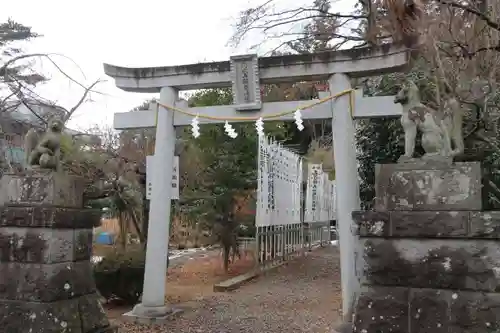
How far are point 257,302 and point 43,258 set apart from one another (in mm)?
5077

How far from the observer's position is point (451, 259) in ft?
13.0

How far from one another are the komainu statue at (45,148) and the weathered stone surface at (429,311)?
4.17 m

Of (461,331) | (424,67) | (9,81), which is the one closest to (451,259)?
(461,331)

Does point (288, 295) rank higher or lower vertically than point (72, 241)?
lower

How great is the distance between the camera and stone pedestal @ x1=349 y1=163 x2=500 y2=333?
3.87 metres

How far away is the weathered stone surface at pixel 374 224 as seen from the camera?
4160 mm

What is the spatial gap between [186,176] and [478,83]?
11.6 meters

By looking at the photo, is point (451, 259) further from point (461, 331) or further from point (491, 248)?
point (461, 331)

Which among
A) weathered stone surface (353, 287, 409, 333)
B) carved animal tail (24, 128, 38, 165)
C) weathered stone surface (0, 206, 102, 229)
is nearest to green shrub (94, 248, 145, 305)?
weathered stone surface (0, 206, 102, 229)

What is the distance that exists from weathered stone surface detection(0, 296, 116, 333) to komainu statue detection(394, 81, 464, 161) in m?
3.94

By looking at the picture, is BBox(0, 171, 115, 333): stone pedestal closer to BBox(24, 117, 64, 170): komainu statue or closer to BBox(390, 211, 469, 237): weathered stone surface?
BBox(24, 117, 64, 170): komainu statue

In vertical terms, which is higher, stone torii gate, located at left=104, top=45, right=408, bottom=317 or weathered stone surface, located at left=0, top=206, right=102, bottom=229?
stone torii gate, located at left=104, top=45, right=408, bottom=317

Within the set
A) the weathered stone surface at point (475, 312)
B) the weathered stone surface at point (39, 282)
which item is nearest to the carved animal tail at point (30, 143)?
the weathered stone surface at point (39, 282)

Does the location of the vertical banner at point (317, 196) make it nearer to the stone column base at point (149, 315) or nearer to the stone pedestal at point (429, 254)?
the stone column base at point (149, 315)
